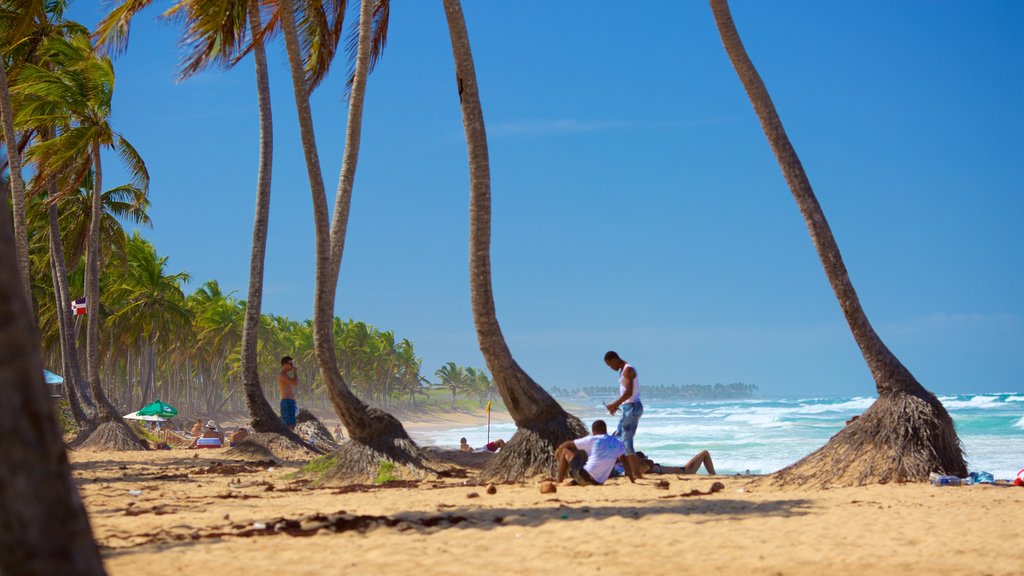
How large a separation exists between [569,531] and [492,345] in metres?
5.22

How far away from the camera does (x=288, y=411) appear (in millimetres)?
18172

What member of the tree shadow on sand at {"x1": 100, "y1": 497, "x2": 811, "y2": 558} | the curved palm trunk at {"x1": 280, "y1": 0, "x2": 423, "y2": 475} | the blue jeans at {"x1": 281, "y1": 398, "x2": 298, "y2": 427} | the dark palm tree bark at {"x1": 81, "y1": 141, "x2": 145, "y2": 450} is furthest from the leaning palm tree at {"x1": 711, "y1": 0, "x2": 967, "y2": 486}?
the dark palm tree bark at {"x1": 81, "y1": 141, "x2": 145, "y2": 450}

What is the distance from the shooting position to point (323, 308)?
45.7ft

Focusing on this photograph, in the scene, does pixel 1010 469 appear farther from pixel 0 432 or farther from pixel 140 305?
pixel 140 305

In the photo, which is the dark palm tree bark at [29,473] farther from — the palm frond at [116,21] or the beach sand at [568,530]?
the palm frond at [116,21]

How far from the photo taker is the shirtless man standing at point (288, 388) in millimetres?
16766

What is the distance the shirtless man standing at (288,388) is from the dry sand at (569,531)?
5.17 m

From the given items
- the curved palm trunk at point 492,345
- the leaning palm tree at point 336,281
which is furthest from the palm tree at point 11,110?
the curved palm trunk at point 492,345

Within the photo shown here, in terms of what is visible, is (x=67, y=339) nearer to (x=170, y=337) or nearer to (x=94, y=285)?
(x=94, y=285)

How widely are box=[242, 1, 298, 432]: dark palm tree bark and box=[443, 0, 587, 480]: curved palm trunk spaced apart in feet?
19.8

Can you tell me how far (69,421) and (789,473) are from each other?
69.1 ft

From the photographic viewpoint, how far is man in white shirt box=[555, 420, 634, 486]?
11.5 metres

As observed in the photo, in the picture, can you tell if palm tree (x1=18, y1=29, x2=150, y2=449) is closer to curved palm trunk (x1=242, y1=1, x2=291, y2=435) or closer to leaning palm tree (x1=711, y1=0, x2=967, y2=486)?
curved palm trunk (x1=242, y1=1, x2=291, y2=435)

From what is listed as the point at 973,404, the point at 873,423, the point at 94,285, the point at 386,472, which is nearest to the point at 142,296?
the point at 94,285
